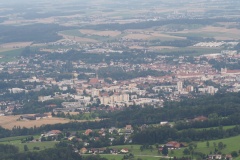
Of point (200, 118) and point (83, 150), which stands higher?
point (200, 118)

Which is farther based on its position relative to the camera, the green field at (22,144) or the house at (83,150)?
the green field at (22,144)

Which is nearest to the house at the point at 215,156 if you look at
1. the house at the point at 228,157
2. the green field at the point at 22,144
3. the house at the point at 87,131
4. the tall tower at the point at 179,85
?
the house at the point at 228,157

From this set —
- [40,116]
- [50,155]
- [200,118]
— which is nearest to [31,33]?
[40,116]

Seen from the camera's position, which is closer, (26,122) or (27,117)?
(26,122)

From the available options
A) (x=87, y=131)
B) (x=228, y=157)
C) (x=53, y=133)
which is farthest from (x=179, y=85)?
(x=228, y=157)

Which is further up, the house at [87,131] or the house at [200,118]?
the house at [200,118]

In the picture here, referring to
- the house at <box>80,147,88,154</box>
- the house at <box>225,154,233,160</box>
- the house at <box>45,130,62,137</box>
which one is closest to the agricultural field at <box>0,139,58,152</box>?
the house at <box>45,130,62,137</box>

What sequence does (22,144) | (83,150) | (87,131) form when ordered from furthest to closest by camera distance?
(87,131) → (22,144) → (83,150)

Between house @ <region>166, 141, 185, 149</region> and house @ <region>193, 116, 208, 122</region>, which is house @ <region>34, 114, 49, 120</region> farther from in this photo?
house @ <region>166, 141, 185, 149</region>

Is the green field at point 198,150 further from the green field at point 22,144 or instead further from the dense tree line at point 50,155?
the green field at point 22,144

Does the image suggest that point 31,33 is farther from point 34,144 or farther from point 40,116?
point 34,144

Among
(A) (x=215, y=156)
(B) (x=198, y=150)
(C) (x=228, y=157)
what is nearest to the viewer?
(C) (x=228, y=157)

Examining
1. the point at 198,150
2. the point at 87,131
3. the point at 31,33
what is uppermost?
the point at 198,150
